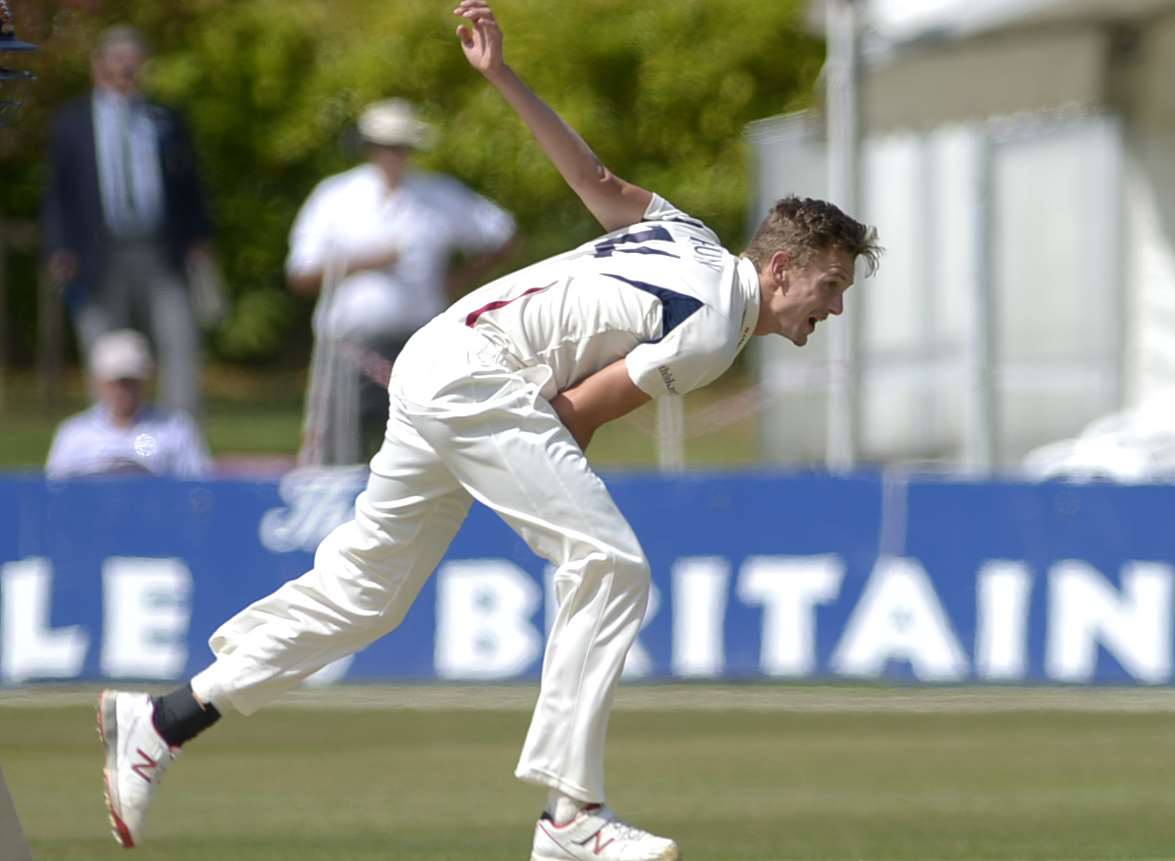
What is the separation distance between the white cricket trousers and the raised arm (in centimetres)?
47

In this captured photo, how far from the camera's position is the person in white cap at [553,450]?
557cm

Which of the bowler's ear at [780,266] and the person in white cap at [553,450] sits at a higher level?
the bowler's ear at [780,266]

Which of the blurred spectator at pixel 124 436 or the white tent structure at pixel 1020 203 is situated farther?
the white tent structure at pixel 1020 203

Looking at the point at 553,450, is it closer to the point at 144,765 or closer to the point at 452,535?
the point at 452,535

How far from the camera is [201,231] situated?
39.5 feet

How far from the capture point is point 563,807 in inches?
218

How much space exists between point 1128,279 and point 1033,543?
17.3ft

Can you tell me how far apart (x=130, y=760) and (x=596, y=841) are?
118 centimetres

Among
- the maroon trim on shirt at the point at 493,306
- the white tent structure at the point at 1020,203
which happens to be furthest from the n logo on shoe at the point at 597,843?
the white tent structure at the point at 1020,203

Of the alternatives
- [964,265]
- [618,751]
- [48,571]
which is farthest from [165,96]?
[618,751]

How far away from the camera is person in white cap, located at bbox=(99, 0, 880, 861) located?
5574mm

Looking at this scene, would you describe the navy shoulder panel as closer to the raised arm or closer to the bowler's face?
the bowler's face

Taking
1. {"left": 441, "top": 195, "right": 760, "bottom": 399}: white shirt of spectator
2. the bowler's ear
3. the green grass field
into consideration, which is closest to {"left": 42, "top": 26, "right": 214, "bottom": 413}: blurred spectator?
the green grass field

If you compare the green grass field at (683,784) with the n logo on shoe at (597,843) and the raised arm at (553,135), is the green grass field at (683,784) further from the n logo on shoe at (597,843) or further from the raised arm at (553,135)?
the raised arm at (553,135)
